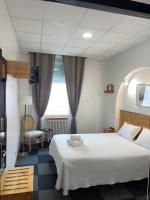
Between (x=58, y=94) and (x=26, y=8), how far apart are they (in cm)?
316

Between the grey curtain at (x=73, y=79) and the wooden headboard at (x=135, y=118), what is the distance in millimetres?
1426

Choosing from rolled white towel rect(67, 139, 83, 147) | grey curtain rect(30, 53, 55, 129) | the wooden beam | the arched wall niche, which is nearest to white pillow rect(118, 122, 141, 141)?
the arched wall niche

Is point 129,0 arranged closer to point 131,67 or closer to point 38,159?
point 131,67

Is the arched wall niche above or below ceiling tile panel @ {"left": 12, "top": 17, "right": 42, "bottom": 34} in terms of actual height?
below

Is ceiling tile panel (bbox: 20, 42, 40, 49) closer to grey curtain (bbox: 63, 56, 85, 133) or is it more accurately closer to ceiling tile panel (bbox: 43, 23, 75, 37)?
ceiling tile panel (bbox: 43, 23, 75, 37)

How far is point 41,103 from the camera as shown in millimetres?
5000

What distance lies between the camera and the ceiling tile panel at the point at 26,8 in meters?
2.19

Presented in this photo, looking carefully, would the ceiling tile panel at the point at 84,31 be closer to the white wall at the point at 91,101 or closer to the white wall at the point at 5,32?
the white wall at the point at 5,32

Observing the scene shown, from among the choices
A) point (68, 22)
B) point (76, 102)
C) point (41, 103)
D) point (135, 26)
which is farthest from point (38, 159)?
point (135, 26)

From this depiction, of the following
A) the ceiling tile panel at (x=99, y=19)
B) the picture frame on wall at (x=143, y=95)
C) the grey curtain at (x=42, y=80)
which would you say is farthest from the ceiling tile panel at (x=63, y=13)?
the grey curtain at (x=42, y=80)

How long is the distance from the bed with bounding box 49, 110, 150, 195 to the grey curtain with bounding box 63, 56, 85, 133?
2228 millimetres

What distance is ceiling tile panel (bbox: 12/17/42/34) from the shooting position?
2751mm

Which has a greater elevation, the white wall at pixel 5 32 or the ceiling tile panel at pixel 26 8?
the ceiling tile panel at pixel 26 8

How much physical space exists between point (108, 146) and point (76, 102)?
7.41 feet
